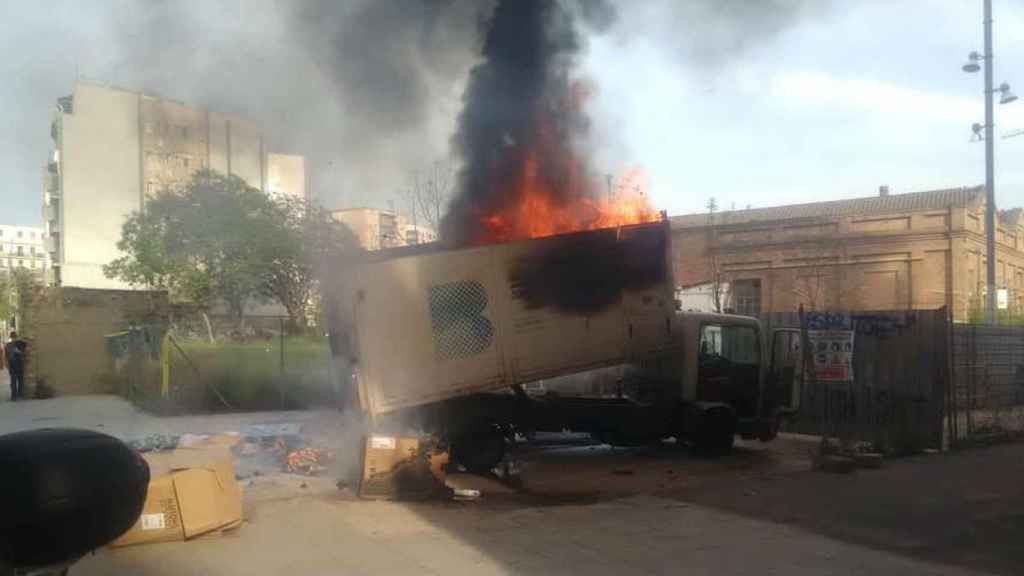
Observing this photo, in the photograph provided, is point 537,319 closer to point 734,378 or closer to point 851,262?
point 734,378

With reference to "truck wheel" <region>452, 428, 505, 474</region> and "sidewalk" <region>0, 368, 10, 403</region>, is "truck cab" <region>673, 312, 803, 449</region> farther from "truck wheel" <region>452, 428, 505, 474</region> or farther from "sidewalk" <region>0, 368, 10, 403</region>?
"sidewalk" <region>0, 368, 10, 403</region>

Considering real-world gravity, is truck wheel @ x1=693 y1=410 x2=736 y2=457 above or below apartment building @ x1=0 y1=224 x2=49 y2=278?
below

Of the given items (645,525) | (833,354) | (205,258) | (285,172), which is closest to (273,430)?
(285,172)

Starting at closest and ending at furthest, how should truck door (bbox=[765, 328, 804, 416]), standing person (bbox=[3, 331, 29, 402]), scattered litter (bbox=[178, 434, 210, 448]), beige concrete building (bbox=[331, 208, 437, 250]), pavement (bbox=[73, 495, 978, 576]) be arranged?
pavement (bbox=[73, 495, 978, 576]) < scattered litter (bbox=[178, 434, 210, 448]) < truck door (bbox=[765, 328, 804, 416]) < beige concrete building (bbox=[331, 208, 437, 250]) < standing person (bbox=[3, 331, 29, 402])

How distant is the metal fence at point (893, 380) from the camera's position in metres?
11.4

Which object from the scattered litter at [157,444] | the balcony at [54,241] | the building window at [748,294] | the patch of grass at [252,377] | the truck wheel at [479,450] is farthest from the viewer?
the balcony at [54,241]

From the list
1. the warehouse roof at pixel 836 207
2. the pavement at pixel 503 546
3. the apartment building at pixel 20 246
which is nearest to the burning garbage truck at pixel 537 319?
the pavement at pixel 503 546

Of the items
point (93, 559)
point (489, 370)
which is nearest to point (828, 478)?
point (489, 370)

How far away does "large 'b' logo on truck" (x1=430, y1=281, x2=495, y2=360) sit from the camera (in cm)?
884

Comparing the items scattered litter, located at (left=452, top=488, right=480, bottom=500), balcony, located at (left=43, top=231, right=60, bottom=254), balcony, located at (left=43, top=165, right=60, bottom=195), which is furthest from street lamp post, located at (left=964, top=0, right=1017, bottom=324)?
balcony, located at (left=43, top=231, right=60, bottom=254)

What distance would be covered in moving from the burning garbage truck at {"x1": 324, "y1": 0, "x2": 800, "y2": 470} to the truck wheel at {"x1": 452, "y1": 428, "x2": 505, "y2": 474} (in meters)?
0.02

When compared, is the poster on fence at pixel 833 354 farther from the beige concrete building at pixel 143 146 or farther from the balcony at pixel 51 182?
the balcony at pixel 51 182

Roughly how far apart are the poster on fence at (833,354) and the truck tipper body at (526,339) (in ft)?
4.62

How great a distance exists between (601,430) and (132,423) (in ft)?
28.4
